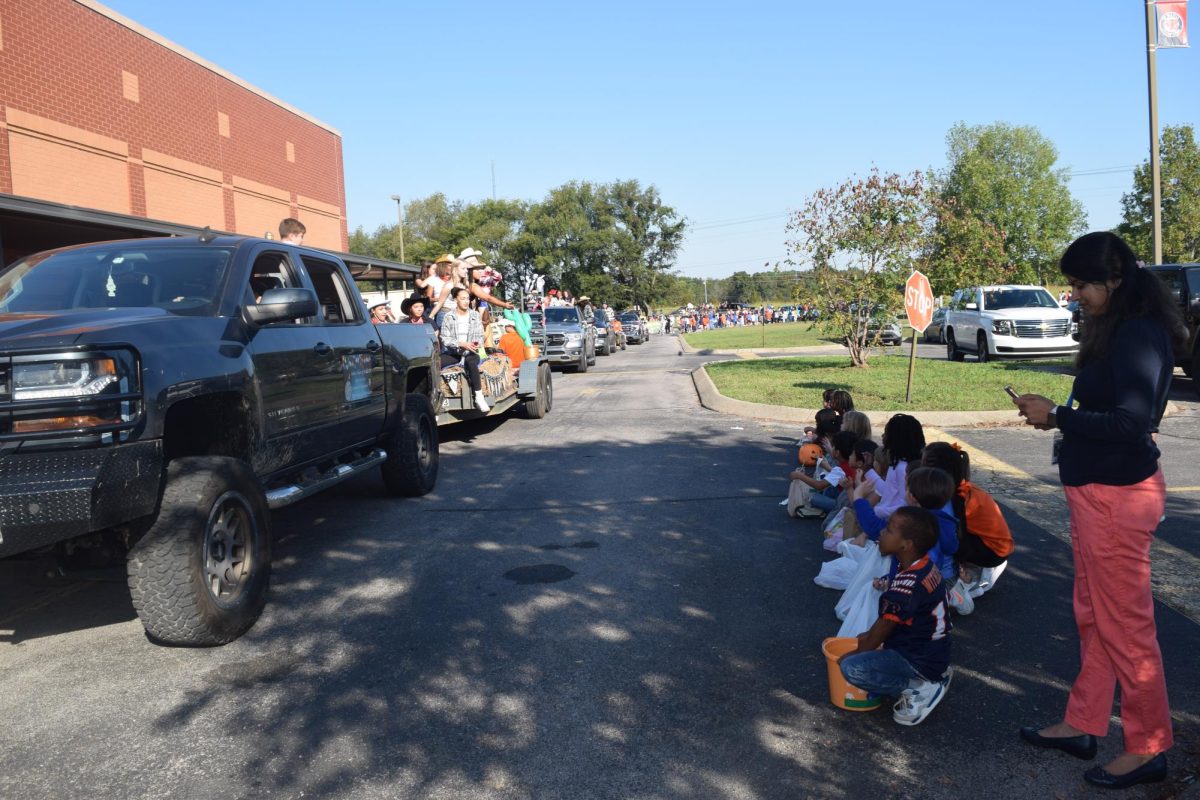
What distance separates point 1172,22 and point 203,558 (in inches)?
763

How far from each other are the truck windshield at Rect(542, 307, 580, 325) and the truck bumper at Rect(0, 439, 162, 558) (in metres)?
23.0

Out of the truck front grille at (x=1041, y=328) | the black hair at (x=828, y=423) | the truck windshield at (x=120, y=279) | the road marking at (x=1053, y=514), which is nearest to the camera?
the road marking at (x=1053, y=514)

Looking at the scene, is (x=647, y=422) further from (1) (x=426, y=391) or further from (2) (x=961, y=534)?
(2) (x=961, y=534)

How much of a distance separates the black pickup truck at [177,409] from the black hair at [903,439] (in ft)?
11.3

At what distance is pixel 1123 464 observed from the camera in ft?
10.9

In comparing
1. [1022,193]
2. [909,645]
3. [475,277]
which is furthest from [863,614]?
[1022,193]

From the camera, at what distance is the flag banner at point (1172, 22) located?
17531 mm

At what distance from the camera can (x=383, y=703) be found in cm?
403

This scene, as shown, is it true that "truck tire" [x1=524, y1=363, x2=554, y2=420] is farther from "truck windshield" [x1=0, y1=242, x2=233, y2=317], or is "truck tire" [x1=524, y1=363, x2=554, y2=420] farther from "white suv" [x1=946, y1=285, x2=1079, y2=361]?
"white suv" [x1=946, y1=285, x2=1079, y2=361]

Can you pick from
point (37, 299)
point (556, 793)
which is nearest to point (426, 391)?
point (37, 299)

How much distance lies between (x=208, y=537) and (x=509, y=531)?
2.77 m

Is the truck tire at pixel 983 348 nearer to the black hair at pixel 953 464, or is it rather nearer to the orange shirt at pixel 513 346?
the orange shirt at pixel 513 346

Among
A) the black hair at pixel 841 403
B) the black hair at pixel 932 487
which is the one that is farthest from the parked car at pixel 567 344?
the black hair at pixel 932 487

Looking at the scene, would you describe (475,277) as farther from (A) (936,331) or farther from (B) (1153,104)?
(A) (936,331)
